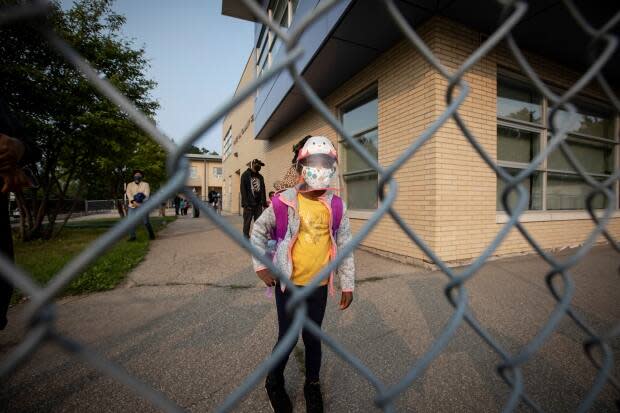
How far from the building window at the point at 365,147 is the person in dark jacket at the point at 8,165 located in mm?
4563

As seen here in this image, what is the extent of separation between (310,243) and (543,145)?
5479 millimetres

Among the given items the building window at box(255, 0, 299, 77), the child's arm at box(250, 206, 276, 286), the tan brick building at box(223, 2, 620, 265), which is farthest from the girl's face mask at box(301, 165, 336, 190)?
the building window at box(255, 0, 299, 77)

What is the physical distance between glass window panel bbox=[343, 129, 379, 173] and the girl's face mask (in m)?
3.40

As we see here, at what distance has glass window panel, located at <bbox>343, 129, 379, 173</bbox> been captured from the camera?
5332 millimetres

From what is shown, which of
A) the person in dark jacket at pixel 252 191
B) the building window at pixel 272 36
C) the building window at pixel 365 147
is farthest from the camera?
the building window at pixel 272 36

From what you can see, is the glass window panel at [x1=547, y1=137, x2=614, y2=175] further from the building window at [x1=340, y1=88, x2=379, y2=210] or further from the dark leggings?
the dark leggings

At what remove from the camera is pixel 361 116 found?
5789 mm

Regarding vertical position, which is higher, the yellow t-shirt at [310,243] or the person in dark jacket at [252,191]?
the person in dark jacket at [252,191]

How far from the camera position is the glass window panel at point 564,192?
542 cm

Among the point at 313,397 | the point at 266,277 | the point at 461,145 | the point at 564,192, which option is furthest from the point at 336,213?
the point at 564,192

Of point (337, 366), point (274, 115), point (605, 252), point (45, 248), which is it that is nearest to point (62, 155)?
point (45, 248)

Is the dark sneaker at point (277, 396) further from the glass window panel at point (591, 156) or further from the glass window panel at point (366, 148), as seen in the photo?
the glass window panel at point (591, 156)

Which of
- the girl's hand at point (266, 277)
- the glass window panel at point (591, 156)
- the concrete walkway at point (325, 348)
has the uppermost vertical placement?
the glass window panel at point (591, 156)

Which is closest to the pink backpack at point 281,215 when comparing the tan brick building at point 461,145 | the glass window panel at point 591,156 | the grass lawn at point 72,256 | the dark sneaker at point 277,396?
the dark sneaker at point 277,396
